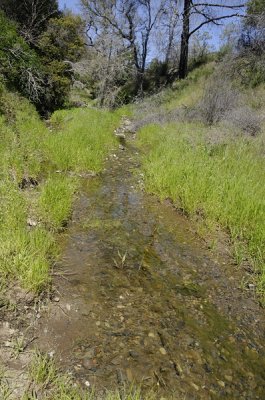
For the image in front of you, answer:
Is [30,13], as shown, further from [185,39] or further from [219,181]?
[219,181]

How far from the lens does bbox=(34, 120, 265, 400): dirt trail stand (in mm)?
2660

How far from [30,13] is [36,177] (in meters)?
11.4

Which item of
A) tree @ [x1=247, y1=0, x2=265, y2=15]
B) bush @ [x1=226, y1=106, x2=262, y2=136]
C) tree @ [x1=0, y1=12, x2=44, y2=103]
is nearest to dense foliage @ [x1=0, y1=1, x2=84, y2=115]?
tree @ [x1=0, y1=12, x2=44, y2=103]

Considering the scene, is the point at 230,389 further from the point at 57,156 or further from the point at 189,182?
the point at 57,156

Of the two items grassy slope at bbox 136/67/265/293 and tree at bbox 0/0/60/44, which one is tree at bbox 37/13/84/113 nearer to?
tree at bbox 0/0/60/44

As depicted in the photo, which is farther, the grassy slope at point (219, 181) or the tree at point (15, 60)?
the tree at point (15, 60)

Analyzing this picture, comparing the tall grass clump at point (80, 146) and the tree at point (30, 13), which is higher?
the tree at point (30, 13)

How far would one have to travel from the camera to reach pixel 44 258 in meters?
3.56

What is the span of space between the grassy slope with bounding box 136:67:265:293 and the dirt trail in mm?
496

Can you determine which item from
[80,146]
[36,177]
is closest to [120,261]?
[36,177]

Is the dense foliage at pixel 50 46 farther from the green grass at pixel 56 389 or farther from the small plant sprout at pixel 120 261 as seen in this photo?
the green grass at pixel 56 389

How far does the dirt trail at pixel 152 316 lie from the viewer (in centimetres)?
266

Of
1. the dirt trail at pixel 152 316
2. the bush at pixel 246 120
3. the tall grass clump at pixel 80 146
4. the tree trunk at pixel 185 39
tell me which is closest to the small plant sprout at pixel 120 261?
the dirt trail at pixel 152 316

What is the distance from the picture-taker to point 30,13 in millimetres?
14211
